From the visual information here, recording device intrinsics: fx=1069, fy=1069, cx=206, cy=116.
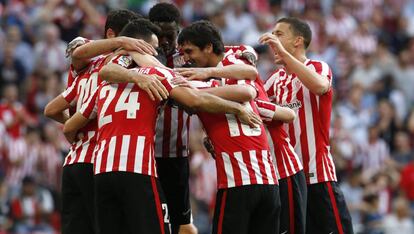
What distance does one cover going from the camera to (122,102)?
336 inches

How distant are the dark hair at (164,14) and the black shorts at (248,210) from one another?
5.84 feet

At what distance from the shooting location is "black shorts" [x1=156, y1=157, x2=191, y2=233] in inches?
390

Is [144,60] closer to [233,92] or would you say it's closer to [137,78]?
[137,78]

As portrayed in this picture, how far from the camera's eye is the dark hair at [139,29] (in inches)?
352

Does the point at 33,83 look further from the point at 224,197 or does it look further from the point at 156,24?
the point at 224,197

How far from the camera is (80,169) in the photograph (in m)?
9.30

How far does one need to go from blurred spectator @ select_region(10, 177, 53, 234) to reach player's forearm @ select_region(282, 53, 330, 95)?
7.08 meters

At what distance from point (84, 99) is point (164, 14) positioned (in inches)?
43.4

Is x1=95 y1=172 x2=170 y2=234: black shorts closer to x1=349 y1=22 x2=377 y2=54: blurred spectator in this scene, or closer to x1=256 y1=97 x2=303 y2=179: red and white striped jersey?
x1=256 y1=97 x2=303 y2=179: red and white striped jersey

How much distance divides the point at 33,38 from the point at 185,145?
9.02 metres

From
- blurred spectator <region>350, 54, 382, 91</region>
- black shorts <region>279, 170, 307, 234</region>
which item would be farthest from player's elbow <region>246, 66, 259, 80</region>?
blurred spectator <region>350, 54, 382, 91</region>

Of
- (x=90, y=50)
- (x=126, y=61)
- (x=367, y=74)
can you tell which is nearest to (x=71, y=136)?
(x=90, y=50)

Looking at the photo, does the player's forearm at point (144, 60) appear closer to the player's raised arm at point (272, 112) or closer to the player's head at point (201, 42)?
the player's head at point (201, 42)

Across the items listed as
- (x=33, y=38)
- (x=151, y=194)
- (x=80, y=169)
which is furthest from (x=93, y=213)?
(x=33, y=38)
